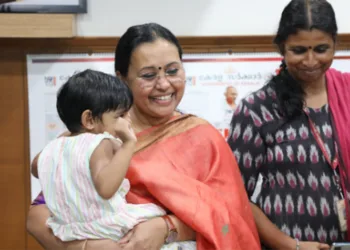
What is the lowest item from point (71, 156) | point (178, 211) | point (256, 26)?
point (178, 211)

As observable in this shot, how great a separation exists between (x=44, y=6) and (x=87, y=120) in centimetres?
151

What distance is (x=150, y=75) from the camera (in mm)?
2012

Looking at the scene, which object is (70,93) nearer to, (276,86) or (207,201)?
(207,201)

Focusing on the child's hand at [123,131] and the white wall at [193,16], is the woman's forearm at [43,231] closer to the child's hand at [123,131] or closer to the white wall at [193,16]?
the child's hand at [123,131]

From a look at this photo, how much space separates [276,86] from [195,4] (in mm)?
1129

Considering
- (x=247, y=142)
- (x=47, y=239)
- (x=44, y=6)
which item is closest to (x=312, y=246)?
(x=247, y=142)

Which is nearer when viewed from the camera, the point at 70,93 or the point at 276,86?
the point at 70,93

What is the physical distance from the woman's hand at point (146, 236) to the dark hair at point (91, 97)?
0.34 meters

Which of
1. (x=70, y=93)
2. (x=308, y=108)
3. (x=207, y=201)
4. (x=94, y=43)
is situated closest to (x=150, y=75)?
(x=70, y=93)

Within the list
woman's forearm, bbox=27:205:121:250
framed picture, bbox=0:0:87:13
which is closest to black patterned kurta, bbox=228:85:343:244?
woman's forearm, bbox=27:205:121:250

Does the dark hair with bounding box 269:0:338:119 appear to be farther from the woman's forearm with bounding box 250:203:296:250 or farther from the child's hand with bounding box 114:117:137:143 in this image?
the child's hand with bounding box 114:117:137:143

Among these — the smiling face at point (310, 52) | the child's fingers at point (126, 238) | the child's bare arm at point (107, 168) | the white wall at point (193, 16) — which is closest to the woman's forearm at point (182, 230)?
the child's fingers at point (126, 238)

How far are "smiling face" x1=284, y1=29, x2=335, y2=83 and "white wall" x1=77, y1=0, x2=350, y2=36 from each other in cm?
111

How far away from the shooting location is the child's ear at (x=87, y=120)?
71.3 inches
